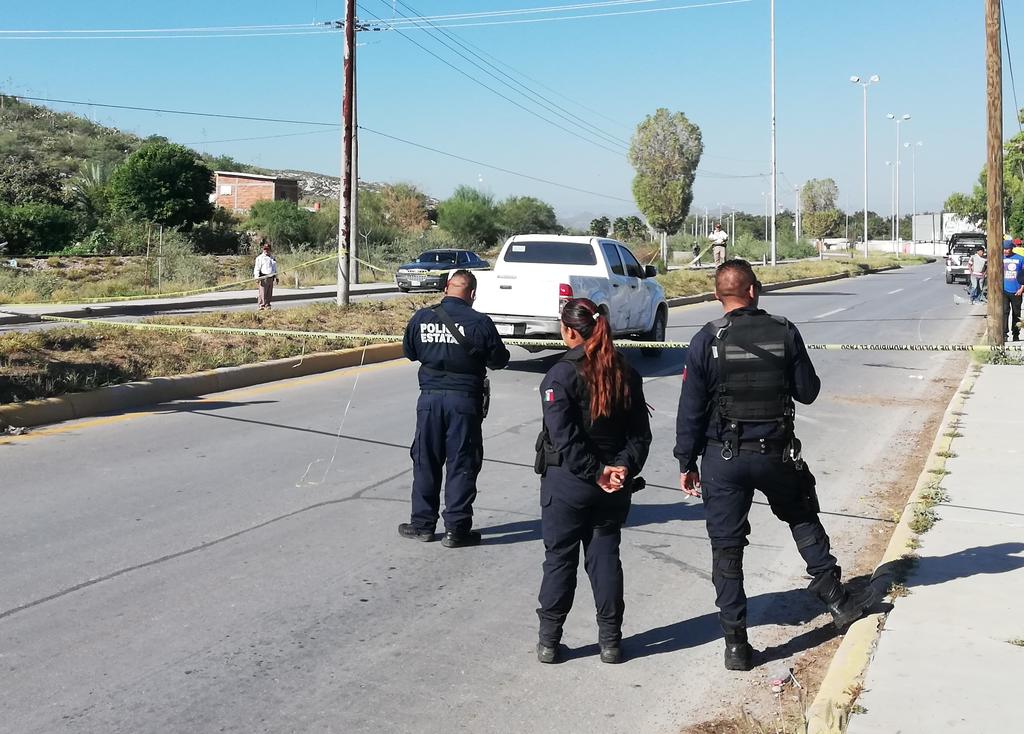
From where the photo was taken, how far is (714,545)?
5066 mm

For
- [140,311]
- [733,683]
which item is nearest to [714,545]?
[733,683]

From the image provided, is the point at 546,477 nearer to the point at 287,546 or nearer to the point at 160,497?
the point at 287,546

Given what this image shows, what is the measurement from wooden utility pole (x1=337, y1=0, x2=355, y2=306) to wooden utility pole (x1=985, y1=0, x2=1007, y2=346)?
34.9 feet

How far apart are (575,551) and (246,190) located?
83708mm

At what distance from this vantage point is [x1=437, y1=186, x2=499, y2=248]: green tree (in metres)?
70.0

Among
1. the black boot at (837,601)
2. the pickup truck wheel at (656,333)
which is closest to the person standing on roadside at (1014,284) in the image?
the pickup truck wheel at (656,333)

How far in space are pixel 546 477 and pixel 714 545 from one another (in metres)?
0.84

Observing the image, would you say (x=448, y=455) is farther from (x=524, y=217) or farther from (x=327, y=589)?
(x=524, y=217)

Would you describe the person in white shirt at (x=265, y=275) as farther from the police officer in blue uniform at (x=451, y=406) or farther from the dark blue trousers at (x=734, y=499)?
the dark blue trousers at (x=734, y=499)

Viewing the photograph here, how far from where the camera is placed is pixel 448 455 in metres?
6.86

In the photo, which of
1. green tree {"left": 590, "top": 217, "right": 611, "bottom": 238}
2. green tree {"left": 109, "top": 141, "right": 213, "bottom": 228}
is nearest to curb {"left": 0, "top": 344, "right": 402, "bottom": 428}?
green tree {"left": 109, "top": 141, "right": 213, "bottom": 228}

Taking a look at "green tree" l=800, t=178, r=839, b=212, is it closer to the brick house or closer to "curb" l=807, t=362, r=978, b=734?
the brick house

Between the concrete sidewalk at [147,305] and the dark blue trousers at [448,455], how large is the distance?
13828 mm

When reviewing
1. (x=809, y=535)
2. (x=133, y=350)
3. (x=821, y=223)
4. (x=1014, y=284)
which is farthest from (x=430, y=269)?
(x=821, y=223)
